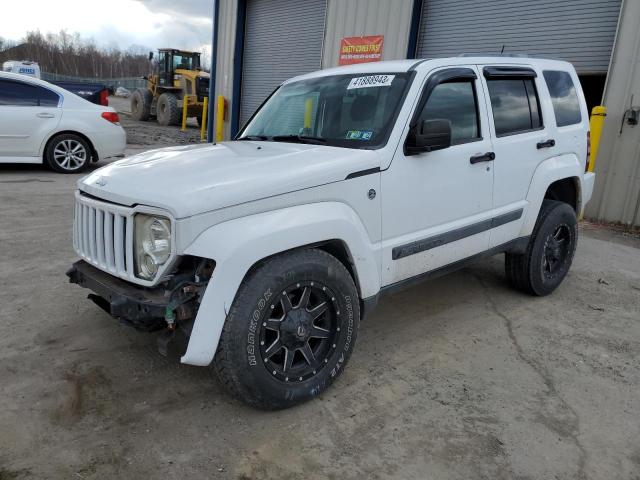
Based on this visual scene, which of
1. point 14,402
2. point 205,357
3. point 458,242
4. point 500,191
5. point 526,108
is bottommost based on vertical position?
point 14,402

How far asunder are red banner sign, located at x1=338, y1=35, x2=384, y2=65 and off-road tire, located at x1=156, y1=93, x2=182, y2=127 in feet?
41.1

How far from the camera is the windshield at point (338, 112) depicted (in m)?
3.32

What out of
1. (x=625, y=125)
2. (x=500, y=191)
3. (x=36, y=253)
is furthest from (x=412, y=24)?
(x=36, y=253)

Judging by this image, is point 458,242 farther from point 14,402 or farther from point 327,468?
point 14,402

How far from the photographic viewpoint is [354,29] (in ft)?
37.9

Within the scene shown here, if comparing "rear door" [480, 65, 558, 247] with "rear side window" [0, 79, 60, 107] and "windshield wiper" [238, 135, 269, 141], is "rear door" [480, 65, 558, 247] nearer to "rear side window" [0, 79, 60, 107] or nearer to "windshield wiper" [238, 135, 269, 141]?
"windshield wiper" [238, 135, 269, 141]

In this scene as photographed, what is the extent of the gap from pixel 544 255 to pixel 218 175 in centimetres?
314

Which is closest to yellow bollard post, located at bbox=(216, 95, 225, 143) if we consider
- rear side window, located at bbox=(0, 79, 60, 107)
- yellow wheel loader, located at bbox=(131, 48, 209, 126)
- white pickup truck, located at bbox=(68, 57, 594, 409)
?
rear side window, located at bbox=(0, 79, 60, 107)

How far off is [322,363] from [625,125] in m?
6.86

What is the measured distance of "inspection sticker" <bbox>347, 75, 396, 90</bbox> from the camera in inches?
138

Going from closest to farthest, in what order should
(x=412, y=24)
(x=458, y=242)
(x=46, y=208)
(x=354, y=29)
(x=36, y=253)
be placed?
(x=458, y=242)
(x=36, y=253)
(x=46, y=208)
(x=412, y=24)
(x=354, y=29)

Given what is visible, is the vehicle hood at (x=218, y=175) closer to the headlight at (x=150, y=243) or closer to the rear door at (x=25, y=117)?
the headlight at (x=150, y=243)

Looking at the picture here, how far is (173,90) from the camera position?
23.5 metres

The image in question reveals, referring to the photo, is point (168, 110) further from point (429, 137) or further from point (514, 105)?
point (429, 137)
